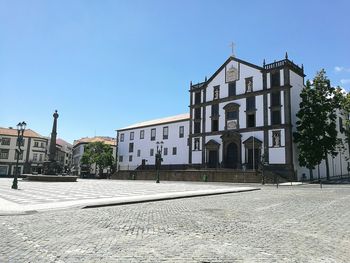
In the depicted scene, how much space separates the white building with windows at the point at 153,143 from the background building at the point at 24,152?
23.2 meters

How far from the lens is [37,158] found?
79062 millimetres

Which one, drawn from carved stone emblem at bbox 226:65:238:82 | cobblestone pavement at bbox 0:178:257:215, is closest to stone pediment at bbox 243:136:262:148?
carved stone emblem at bbox 226:65:238:82

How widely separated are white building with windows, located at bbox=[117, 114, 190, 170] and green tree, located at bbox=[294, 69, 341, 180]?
72.0 feet

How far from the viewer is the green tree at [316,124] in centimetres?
3709

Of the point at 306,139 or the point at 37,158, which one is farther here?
the point at 37,158

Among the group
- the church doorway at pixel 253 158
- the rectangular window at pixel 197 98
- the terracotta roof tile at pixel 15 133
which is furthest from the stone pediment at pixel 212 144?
the terracotta roof tile at pixel 15 133

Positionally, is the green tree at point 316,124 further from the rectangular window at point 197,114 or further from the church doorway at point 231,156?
the rectangular window at point 197,114

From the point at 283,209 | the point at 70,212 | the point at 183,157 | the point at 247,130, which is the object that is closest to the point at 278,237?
the point at 283,209

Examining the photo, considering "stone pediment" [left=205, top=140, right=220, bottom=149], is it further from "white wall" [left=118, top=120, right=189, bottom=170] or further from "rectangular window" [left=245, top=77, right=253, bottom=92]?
"rectangular window" [left=245, top=77, right=253, bottom=92]

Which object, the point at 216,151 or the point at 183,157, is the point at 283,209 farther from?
the point at 183,157

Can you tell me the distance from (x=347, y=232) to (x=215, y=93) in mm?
44013

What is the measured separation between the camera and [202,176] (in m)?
42.9

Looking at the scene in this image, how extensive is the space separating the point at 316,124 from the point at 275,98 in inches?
284

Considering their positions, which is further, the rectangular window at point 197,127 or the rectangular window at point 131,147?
the rectangular window at point 131,147
